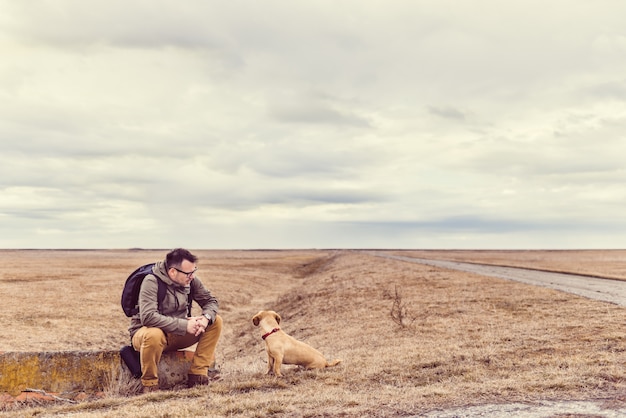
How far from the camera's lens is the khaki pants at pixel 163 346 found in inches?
340

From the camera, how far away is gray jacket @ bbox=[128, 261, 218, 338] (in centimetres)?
848

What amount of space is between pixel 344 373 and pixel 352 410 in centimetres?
244

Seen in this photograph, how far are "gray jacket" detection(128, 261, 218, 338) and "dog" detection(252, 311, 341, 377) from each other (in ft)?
3.29

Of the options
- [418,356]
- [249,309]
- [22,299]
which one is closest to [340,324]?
[418,356]

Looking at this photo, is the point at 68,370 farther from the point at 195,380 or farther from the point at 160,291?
the point at 160,291

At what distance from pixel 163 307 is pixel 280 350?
84.1 inches

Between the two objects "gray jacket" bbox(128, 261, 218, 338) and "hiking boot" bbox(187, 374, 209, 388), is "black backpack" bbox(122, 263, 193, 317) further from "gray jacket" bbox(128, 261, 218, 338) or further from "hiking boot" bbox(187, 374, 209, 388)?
"hiking boot" bbox(187, 374, 209, 388)

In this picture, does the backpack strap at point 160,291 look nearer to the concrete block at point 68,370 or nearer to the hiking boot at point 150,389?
the concrete block at point 68,370

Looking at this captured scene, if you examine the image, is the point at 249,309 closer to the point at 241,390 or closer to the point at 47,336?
the point at 47,336

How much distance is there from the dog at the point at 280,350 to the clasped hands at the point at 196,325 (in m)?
1.10

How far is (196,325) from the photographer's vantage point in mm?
Answer: 8727

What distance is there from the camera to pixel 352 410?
714 cm

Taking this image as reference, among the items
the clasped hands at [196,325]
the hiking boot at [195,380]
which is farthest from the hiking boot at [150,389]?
the clasped hands at [196,325]

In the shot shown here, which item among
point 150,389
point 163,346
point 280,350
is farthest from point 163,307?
point 280,350
